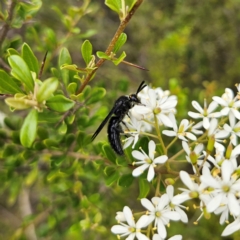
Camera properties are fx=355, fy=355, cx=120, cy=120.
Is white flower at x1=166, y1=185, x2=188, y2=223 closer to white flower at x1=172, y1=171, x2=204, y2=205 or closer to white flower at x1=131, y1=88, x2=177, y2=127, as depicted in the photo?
white flower at x1=172, y1=171, x2=204, y2=205

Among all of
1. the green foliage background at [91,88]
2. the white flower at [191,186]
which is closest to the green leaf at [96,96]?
the green foliage background at [91,88]

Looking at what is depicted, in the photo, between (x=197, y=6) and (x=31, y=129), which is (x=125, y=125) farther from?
(x=197, y=6)

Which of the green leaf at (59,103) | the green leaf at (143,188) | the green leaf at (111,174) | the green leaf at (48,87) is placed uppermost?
the green leaf at (48,87)

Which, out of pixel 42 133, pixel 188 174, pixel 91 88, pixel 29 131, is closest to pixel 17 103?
pixel 29 131

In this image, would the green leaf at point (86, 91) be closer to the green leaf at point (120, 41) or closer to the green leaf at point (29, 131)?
the green leaf at point (120, 41)

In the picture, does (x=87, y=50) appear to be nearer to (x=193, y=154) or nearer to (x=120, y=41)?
(x=120, y=41)

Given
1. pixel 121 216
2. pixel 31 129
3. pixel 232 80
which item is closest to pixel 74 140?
pixel 121 216
